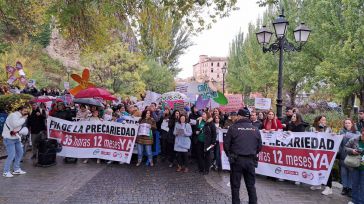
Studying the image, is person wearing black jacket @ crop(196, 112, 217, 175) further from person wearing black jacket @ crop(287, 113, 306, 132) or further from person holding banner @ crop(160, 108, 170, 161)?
person wearing black jacket @ crop(287, 113, 306, 132)

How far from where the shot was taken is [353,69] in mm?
18812

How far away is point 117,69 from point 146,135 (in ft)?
68.3

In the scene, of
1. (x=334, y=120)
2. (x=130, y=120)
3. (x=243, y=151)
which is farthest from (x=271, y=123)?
(x=334, y=120)

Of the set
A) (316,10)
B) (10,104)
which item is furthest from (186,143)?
(316,10)

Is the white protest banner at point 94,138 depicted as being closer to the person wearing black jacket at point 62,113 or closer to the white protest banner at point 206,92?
the person wearing black jacket at point 62,113

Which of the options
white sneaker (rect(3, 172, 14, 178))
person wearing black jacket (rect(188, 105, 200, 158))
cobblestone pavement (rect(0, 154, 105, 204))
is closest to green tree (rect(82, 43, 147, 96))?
person wearing black jacket (rect(188, 105, 200, 158))

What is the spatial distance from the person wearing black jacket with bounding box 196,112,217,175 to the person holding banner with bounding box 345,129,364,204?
138 inches

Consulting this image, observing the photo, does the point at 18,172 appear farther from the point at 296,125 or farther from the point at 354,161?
the point at 354,161

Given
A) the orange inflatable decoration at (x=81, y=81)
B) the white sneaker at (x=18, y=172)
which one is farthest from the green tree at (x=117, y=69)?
the white sneaker at (x=18, y=172)

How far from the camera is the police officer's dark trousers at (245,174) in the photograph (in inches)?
233

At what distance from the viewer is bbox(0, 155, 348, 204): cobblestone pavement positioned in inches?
270

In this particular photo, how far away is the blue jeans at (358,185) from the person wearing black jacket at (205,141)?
3.53 meters

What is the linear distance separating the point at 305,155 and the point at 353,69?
42.8ft

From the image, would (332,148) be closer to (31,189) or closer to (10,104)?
(31,189)
